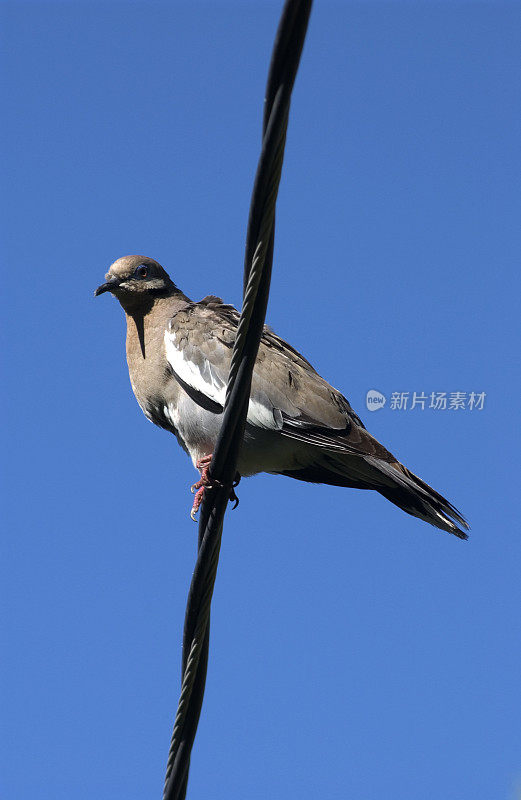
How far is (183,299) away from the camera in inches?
230

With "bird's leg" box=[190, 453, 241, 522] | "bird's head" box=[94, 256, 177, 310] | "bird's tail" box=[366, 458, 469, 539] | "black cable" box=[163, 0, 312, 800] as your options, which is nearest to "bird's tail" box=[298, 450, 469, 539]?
"bird's tail" box=[366, 458, 469, 539]

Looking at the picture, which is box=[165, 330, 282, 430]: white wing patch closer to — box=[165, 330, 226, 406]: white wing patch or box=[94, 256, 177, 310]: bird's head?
box=[165, 330, 226, 406]: white wing patch

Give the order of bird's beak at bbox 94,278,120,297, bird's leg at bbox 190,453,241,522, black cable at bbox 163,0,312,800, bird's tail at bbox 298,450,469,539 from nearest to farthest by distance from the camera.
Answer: black cable at bbox 163,0,312,800 → bird's leg at bbox 190,453,241,522 → bird's tail at bbox 298,450,469,539 → bird's beak at bbox 94,278,120,297

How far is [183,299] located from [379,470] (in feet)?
6.07

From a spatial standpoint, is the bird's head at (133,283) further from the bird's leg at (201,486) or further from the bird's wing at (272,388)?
the bird's leg at (201,486)

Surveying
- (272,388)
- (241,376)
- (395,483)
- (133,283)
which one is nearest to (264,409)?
(272,388)

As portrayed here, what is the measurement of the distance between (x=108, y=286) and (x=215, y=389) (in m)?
1.30

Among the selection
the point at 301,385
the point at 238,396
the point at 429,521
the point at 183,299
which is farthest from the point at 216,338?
the point at 238,396

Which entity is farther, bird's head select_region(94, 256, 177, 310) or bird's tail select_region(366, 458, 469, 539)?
bird's head select_region(94, 256, 177, 310)

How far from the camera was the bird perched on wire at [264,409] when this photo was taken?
475cm

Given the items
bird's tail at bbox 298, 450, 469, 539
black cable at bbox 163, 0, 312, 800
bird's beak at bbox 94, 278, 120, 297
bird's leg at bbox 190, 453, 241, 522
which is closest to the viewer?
black cable at bbox 163, 0, 312, 800

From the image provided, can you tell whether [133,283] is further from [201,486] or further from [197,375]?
[201,486]

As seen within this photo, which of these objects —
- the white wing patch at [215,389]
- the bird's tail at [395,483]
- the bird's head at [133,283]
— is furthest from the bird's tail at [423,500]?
the bird's head at [133,283]

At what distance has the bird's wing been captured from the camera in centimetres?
479
